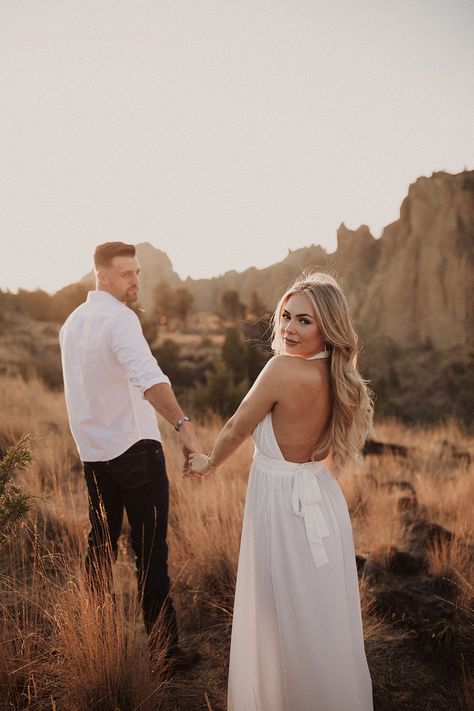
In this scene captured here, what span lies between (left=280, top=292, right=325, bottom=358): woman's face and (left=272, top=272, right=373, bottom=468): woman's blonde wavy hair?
0.03 m

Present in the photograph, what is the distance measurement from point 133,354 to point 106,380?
0.26m

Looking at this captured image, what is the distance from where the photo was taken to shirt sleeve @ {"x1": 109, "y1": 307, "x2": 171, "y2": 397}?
2723 millimetres

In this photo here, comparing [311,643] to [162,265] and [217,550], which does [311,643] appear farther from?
[162,265]

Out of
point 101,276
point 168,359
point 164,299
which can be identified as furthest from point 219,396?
point 164,299

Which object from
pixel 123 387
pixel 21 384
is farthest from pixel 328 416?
pixel 21 384

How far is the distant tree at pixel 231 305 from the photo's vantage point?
5248cm

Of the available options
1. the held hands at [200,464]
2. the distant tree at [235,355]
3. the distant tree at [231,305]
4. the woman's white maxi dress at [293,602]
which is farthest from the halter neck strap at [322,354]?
the distant tree at [231,305]

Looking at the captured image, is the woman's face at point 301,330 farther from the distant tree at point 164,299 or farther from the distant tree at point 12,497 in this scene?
the distant tree at point 164,299

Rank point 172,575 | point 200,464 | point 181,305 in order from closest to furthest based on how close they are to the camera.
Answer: point 200,464
point 172,575
point 181,305

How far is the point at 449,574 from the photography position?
3844 mm

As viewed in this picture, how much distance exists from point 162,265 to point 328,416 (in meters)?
121

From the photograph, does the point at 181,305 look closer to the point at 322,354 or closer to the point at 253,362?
the point at 253,362

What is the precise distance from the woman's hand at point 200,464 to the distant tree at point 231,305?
1953 inches

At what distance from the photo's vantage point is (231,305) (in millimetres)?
52812
